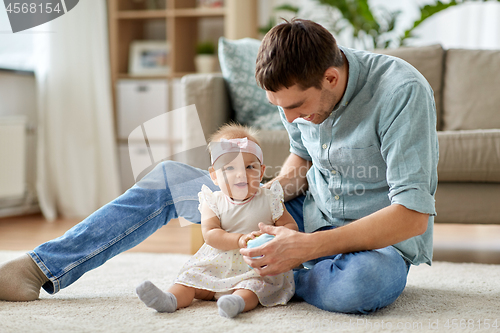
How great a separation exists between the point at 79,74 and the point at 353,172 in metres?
2.15

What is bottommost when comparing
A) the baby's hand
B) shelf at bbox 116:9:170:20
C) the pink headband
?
the baby's hand

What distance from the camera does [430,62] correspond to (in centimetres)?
214

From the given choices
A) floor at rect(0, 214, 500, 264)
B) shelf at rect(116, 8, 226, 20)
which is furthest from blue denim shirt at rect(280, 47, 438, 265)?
shelf at rect(116, 8, 226, 20)

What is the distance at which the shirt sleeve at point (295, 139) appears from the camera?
4.14 feet

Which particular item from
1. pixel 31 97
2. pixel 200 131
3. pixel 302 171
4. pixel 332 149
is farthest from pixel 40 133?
pixel 332 149

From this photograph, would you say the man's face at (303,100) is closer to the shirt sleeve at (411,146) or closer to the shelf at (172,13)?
the shirt sleeve at (411,146)

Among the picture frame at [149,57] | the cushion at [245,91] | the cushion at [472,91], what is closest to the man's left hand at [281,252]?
the cushion at [245,91]

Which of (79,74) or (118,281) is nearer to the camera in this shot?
(118,281)

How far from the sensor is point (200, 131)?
67.1 inches

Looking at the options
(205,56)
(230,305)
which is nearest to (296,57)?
(230,305)

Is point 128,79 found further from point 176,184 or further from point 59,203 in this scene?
point 176,184

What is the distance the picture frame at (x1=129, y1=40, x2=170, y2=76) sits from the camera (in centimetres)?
313

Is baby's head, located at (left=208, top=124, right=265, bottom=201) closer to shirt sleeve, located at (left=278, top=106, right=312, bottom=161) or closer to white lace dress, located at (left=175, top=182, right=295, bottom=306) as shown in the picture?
white lace dress, located at (left=175, top=182, right=295, bottom=306)

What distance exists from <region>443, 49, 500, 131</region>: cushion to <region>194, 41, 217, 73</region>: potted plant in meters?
1.47
